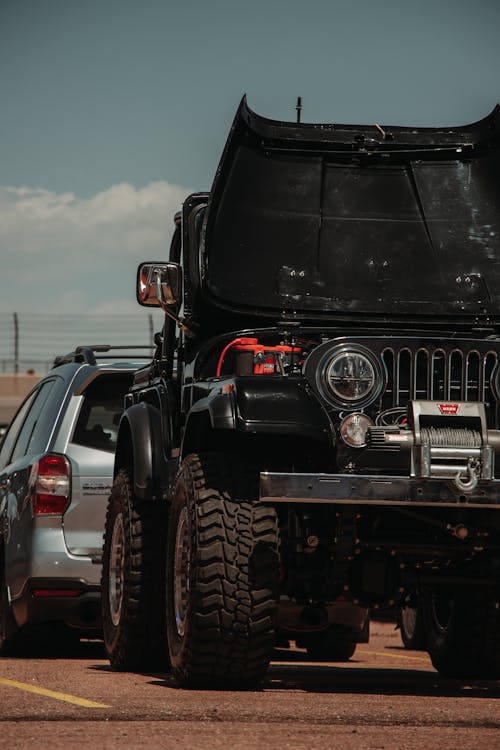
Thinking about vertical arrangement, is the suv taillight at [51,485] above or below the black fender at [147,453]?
below

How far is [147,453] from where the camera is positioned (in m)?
9.20

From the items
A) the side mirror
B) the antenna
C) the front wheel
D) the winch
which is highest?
the antenna

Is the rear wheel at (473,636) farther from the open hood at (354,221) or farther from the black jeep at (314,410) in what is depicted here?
the open hood at (354,221)

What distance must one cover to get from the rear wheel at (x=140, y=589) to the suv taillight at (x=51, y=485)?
1210mm

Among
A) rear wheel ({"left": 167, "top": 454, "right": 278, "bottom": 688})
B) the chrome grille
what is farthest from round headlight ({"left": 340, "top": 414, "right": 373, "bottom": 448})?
rear wheel ({"left": 167, "top": 454, "right": 278, "bottom": 688})

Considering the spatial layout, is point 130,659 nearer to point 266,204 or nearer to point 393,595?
point 393,595

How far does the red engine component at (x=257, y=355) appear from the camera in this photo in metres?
8.43

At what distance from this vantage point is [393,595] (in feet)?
27.9

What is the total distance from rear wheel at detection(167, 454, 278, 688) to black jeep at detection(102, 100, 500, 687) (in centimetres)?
1

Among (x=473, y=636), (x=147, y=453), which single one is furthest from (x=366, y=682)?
(x=147, y=453)

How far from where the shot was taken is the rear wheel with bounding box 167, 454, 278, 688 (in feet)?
25.3

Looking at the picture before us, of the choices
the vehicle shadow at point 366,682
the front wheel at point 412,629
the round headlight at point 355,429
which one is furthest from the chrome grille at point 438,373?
the front wheel at point 412,629

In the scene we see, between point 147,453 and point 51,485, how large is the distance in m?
1.90

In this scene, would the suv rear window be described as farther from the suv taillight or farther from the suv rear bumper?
the suv rear bumper
